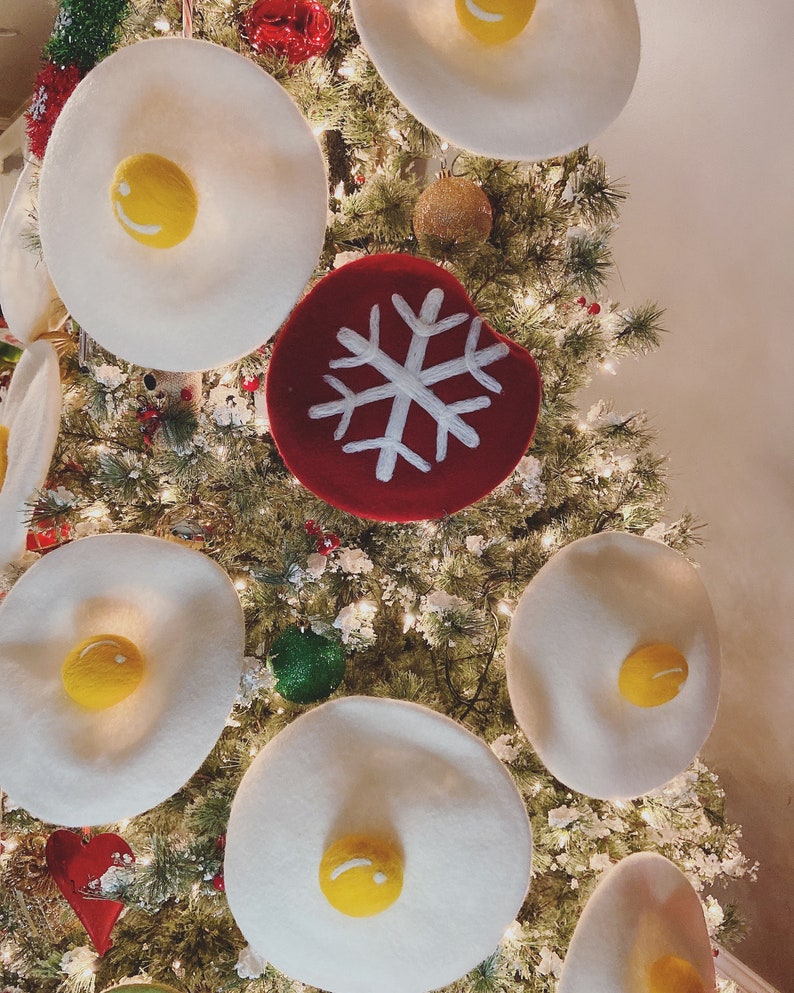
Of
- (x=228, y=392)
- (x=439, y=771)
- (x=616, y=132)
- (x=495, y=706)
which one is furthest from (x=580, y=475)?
(x=616, y=132)

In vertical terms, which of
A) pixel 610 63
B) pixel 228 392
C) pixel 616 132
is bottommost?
pixel 228 392

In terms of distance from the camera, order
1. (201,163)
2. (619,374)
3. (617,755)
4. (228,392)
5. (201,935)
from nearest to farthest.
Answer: (201,163)
(617,755)
(201,935)
(228,392)
(619,374)

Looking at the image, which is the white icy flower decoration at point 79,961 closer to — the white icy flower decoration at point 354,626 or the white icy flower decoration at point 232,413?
the white icy flower decoration at point 354,626

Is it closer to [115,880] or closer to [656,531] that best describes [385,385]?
[656,531]

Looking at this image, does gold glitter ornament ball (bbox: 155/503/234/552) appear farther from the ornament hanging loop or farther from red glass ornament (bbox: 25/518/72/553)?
the ornament hanging loop

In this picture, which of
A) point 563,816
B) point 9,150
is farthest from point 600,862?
point 9,150

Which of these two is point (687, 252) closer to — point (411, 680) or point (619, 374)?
point (619, 374)

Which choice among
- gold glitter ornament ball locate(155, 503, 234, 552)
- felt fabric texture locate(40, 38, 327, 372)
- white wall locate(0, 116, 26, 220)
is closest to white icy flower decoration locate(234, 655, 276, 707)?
gold glitter ornament ball locate(155, 503, 234, 552)
